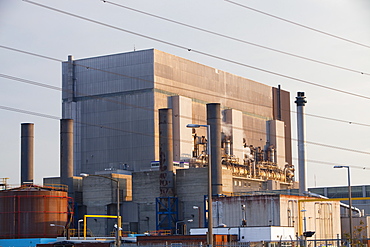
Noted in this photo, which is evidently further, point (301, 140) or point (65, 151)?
point (301, 140)

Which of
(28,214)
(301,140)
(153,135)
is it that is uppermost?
(153,135)

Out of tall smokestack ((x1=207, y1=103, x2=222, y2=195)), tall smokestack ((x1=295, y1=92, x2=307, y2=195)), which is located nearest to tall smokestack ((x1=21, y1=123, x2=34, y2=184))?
tall smokestack ((x1=207, y1=103, x2=222, y2=195))

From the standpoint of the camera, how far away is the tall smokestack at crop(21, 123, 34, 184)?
287ft

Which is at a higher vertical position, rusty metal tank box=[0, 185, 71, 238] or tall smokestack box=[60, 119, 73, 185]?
tall smokestack box=[60, 119, 73, 185]

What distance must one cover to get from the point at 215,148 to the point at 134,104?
17382mm

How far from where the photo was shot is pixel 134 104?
98000 mm

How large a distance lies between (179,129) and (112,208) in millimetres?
14649

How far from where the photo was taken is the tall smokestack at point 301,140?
94312mm

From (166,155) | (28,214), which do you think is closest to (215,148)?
(166,155)

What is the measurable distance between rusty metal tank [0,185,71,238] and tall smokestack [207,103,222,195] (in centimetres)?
1899

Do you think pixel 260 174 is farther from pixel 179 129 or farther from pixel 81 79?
pixel 81 79

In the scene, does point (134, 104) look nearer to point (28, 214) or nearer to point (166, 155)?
point (166, 155)

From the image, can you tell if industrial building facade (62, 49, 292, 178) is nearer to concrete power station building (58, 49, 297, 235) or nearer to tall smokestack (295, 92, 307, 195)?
concrete power station building (58, 49, 297, 235)

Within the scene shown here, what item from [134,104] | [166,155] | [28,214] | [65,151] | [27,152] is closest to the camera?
[28,214]
